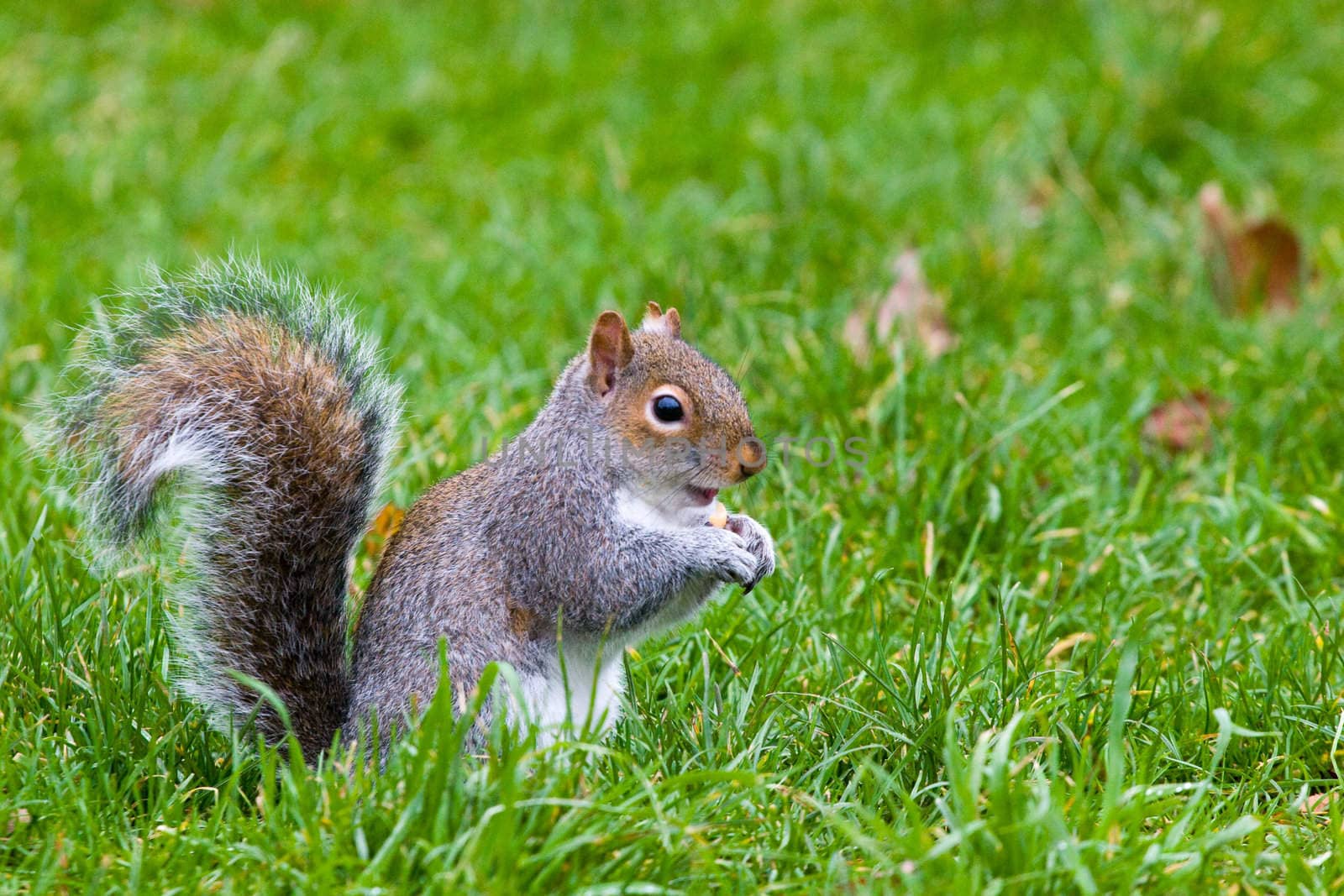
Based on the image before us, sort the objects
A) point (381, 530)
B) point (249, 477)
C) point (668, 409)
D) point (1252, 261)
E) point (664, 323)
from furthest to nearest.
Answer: point (1252, 261) < point (381, 530) < point (664, 323) < point (668, 409) < point (249, 477)

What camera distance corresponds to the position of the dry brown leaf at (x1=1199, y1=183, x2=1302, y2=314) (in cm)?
363

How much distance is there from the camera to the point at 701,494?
2061 millimetres

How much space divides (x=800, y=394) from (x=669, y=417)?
3.33ft

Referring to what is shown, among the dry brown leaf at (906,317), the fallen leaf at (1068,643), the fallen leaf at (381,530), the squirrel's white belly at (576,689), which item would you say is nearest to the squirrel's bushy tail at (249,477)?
the squirrel's white belly at (576,689)

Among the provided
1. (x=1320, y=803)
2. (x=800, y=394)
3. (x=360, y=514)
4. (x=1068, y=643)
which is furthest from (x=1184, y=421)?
(x=360, y=514)

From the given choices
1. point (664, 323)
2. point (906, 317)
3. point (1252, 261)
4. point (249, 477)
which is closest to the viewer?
point (249, 477)

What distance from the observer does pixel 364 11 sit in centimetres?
548

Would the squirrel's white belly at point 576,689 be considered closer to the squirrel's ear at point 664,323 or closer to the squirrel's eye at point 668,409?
the squirrel's eye at point 668,409

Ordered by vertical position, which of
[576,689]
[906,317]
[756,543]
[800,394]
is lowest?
[576,689]

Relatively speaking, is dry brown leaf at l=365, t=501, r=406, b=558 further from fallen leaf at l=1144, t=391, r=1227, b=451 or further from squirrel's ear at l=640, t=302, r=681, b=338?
fallen leaf at l=1144, t=391, r=1227, b=451

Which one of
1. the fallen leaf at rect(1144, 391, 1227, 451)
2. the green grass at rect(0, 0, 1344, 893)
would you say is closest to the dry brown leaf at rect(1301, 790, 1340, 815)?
the green grass at rect(0, 0, 1344, 893)

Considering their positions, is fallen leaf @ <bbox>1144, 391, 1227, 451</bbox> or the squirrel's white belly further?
fallen leaf @ <bbox>1144, 391, 1227, 451</bbox>

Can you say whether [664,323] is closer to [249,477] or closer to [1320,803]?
[249,477]

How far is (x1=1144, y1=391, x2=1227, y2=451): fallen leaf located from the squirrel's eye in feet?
4.54
